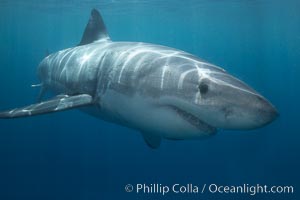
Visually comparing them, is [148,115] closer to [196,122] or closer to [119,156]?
[196,122]

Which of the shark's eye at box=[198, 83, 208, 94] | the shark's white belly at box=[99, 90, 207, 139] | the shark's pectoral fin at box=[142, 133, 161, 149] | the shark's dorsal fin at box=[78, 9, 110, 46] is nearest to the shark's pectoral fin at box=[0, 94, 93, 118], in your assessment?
the shark's white belly at box=[99, 90, 207, 139]

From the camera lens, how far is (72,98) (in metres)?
6.38

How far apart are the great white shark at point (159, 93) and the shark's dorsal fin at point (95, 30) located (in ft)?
4.95

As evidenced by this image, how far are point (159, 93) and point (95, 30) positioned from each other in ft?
17.3

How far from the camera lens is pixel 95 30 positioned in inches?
368

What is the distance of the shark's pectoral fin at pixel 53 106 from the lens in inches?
239

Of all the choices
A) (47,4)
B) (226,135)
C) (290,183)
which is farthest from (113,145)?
(47,4)

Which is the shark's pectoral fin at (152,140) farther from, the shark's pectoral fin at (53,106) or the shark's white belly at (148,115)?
the shark's pectoral fin at (53,106)

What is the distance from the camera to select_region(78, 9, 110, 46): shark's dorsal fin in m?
9.30

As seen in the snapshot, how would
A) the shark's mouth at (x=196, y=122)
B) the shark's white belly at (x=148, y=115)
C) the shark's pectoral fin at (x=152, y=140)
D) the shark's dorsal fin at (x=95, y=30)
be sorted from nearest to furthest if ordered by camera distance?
the shark's mouth at (x=196, y=122), the shark's white belly at (x=148, y=115), the shark's pectoral fin at (x=152, y=140), the shark's dorsal fin at (x=95, y=30)

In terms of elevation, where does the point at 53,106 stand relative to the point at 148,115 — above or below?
below

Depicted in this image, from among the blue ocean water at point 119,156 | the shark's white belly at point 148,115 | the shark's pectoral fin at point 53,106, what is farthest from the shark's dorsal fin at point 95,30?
the blue ocean water at point 119,156

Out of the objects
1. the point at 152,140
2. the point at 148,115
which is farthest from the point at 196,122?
the point at 152,140

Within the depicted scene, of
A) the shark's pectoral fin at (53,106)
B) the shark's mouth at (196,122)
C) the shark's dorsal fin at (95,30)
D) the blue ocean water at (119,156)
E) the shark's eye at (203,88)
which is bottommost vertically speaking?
the blue ocean water at (119,156)
